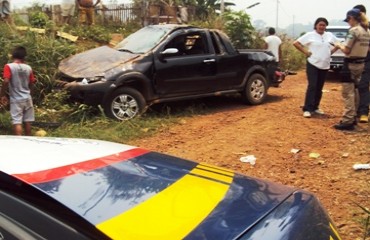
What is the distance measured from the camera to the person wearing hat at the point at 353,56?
6582 millimetres

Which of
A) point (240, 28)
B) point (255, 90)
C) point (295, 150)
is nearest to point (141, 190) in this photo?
point (295, 150)

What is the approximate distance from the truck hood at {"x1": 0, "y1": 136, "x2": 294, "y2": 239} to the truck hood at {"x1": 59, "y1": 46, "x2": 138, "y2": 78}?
5.11 metres

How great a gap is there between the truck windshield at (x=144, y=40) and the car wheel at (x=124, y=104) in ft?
2.88

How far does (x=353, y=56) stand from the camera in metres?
6.67

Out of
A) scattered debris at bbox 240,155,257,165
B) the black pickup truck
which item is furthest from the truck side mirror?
scattered debris at bbox 240,155,257,165

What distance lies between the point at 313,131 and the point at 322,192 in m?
2.41

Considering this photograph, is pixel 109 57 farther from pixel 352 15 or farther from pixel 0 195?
pixel 0 195

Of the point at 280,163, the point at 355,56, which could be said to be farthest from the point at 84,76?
the point at 355,56

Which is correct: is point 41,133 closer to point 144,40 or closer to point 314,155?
point 144,40

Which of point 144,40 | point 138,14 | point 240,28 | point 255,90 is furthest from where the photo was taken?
point 138,14

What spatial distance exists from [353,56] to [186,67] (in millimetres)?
2823

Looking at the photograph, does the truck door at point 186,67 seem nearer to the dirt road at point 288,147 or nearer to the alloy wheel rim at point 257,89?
the dirt road at point 288,147

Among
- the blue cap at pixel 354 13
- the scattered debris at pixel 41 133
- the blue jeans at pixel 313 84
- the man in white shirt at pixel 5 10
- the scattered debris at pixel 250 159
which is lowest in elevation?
the scattered debris at pixel 250 159

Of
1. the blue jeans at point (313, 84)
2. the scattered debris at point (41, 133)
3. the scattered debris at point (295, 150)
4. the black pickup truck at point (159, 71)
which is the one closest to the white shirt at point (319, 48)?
the blue jeans at point (313, 84)
